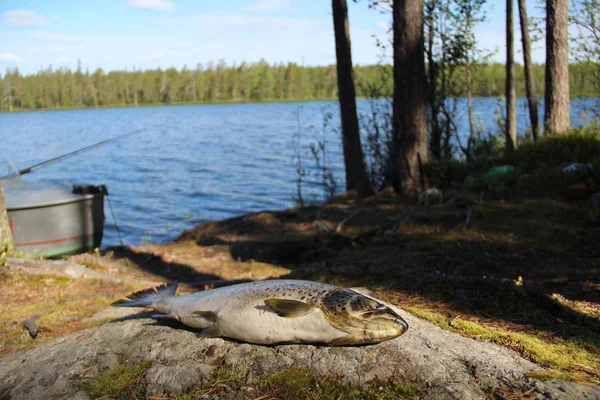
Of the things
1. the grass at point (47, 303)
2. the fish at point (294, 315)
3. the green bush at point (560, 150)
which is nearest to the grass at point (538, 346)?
the fish at point (294, 315)

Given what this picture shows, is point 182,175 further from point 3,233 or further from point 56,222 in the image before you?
point 3,233

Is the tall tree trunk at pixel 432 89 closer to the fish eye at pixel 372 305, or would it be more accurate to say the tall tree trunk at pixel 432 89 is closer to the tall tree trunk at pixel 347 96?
the tall tree trunk at pixel 347 96

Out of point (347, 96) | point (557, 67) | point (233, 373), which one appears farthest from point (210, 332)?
point (557, 67)

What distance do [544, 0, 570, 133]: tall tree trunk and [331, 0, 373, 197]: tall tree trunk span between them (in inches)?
190

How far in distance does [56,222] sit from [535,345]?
10815mm

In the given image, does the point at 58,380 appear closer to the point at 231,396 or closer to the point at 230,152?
the point at 231,396

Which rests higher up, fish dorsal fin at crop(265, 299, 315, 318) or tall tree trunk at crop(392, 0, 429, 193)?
tall tree trunk at crop(392, 0, 429, 193)

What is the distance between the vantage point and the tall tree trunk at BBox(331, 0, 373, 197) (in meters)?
12.3

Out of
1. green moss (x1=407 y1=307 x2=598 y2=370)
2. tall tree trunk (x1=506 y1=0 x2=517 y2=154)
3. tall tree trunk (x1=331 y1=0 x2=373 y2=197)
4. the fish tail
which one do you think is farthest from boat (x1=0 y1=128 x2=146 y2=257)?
tall tree trunk (x1=506 y1=0 x2=517 y2=154)

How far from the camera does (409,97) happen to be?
34.6ft

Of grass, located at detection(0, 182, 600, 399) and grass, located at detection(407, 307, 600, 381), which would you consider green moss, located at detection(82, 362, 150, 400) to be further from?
grass, located at detection(407, 307, 600, 381)

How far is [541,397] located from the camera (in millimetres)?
2328

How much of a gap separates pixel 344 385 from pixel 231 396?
577 millimetres

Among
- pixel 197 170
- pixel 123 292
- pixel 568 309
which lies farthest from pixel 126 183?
pixel 568 309
